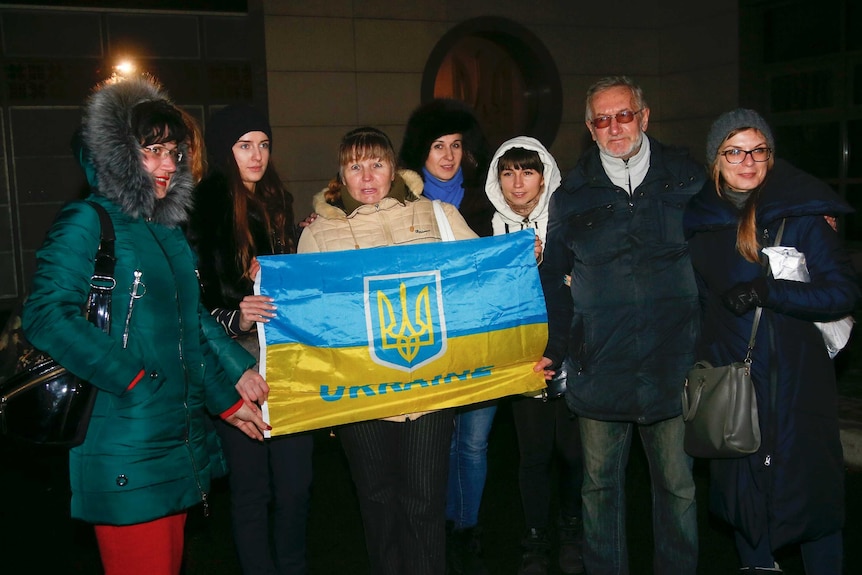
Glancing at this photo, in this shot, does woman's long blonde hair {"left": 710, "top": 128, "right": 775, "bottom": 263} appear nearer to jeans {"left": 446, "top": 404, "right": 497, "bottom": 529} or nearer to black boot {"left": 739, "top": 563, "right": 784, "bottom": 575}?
black boot {"left": 739, "top": 563, "right": 784, "bottom": 575}

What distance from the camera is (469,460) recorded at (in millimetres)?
4547

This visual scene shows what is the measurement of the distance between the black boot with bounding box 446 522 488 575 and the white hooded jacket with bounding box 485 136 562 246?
1613 millimetres

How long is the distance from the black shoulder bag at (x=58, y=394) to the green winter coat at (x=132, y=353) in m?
0.03

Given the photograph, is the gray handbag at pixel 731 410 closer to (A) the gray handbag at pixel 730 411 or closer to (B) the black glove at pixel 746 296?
(A) the gray handbag at pixel 730 411

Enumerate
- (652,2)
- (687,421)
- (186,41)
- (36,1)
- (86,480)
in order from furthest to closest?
(652,2) → (186,41) → (36,1) → (687,421) → (86,480)

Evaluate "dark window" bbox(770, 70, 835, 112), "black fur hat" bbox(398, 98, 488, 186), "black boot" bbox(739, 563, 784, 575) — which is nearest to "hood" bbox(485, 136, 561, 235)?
"black fur hat" bbox(398, 98, 488, 186)

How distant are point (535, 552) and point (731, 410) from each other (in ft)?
5.19

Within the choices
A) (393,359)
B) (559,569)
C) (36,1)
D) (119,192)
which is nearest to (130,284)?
(119,192)

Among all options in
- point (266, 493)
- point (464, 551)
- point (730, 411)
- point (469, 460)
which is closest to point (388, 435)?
point (266, 493)

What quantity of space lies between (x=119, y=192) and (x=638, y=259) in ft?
6.93

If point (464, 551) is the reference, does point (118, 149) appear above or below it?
above

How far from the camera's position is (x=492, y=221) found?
4.81m

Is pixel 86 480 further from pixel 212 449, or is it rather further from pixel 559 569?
pixel 559 569

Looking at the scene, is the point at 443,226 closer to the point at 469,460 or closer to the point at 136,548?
the point at 469,460
